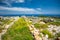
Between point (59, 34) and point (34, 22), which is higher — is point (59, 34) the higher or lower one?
the lower one

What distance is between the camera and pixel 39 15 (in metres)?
3.45

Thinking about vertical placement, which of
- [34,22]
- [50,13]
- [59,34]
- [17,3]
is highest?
[17,3]

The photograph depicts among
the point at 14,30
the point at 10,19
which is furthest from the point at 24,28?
the point at 10,19

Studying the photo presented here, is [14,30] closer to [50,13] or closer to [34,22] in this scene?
[34,22]

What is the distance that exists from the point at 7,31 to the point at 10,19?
43cm

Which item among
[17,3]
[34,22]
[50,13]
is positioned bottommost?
[34,22]

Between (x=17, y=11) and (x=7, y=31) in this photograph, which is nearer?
(x=7, y=31)

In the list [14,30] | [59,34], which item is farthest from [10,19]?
[59,34]

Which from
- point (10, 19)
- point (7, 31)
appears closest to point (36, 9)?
point (10, 19)

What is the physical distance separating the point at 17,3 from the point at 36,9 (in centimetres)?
51

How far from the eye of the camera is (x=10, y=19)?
3.36m

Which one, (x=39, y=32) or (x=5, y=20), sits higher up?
(x=5, y=20)

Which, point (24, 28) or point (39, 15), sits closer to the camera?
point (24, 28)

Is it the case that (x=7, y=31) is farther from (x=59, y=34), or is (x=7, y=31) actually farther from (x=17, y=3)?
(x=59, y=34)
